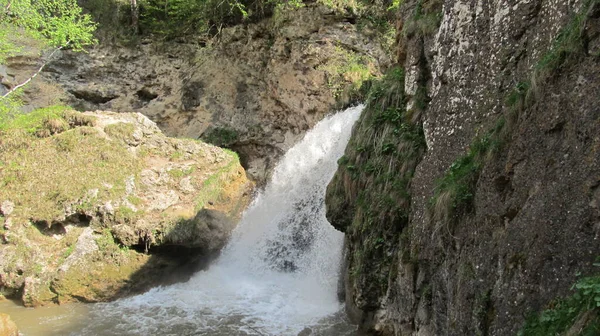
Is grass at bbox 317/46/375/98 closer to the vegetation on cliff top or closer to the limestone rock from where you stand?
the vegetation on cliff top

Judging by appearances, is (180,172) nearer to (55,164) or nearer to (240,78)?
(55,164)

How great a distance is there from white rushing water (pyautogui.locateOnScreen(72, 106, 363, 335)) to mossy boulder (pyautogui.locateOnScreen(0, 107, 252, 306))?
2.94 feet

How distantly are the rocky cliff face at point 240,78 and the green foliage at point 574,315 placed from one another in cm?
1383

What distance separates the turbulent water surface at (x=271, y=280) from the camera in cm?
937

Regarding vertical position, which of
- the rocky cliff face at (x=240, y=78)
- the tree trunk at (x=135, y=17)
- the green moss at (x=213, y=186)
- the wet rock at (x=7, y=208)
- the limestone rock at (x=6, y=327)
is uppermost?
the tree trunk at (x=135, y=17)

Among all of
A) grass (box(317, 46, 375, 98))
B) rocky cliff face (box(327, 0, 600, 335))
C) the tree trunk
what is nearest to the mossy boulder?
grass (box(317, 46, 375, 98))

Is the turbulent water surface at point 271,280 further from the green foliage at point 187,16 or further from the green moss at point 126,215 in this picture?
the green foliage at point 187,16

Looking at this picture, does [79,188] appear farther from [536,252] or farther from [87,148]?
[536,252]

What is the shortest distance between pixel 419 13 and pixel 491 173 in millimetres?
4360

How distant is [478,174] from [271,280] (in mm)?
7811

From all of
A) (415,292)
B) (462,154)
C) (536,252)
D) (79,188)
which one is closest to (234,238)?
(79,188)

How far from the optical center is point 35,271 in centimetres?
1130

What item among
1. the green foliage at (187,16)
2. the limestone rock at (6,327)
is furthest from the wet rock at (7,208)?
the green foliage at (187,16)

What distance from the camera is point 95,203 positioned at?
39.8ft
